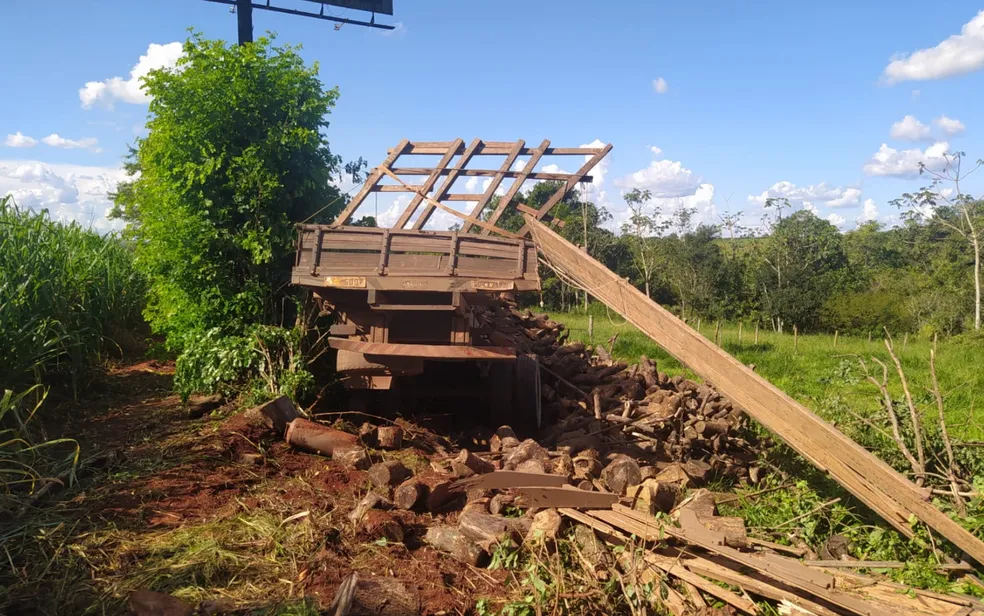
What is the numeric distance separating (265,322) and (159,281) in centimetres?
140

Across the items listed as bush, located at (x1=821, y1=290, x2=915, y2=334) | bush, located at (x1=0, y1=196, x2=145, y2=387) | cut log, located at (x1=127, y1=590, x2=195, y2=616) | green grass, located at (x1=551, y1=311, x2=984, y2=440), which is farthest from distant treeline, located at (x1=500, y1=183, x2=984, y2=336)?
cut log, located at (x1=127, y1=590, x2=195, y2=616)

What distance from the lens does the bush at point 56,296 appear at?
572cm

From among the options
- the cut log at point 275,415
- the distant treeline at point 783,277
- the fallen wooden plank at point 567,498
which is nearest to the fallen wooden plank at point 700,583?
the fallen wooden plank at point 567,498

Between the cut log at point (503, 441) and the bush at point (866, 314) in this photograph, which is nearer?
the cut log at point (503, 441)

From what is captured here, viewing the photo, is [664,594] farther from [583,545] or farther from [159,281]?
[159,281]

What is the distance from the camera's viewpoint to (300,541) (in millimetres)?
3814

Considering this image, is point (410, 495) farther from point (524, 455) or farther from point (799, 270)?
point (799, 270)

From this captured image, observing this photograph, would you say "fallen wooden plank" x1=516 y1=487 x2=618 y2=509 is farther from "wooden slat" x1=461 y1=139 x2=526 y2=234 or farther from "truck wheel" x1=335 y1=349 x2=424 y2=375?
"wooden slat" x1=461 y1=139 x2=526 y2=234

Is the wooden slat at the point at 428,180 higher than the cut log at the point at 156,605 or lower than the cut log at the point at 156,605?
higher

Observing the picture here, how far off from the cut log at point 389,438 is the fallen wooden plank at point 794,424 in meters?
2.09

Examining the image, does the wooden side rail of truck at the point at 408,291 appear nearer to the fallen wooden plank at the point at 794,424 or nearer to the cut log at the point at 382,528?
the fallen wooden plank at the point at 794,424

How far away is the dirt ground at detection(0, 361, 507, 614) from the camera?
3244 mm

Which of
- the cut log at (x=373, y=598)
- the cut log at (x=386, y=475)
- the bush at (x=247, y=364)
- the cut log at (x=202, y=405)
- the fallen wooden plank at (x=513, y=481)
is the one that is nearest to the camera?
the cut log at (x=373, y=598)

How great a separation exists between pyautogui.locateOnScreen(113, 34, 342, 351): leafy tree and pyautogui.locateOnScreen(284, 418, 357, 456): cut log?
2.14 m
